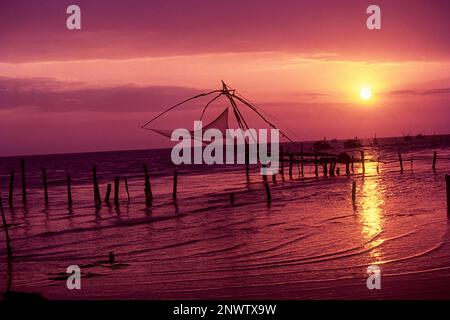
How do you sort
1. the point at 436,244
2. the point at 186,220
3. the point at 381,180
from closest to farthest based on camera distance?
the point at 436,244 < the point at 186,220 < the point at 381,180

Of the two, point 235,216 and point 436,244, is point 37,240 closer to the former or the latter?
point 235,216

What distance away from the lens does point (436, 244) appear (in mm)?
12656

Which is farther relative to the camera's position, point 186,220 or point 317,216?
point 186,220

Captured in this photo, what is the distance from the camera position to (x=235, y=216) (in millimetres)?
20766

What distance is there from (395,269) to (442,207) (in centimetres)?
924

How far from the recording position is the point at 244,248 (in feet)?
45.3

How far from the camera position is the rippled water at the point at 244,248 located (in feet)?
32.3

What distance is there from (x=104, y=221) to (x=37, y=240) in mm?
4234

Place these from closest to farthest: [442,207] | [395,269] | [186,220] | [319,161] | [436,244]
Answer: [395,269] → [436,244] → [442,207] → [186,220] → [319,161]

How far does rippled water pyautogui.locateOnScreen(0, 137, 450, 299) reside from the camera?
9.85 metres
